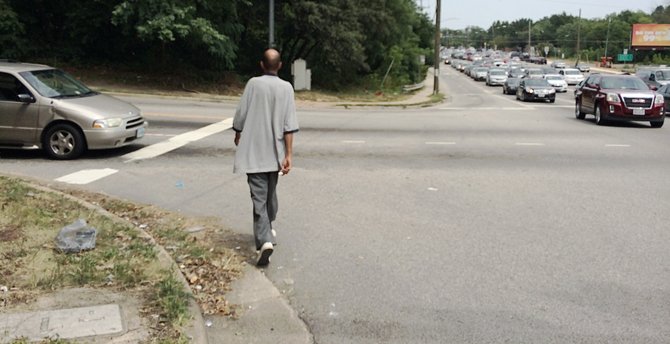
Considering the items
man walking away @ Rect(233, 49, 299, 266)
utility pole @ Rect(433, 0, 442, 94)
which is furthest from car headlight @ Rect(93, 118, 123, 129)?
utility pole @ Rect(433, 0, 442, 94)

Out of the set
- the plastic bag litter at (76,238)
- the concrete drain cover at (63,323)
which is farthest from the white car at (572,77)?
the concrete drain cover at (63,323)

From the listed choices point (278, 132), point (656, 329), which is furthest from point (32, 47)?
point (656, 329)

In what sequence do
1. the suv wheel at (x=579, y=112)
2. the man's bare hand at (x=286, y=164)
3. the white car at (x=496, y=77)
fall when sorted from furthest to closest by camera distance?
1. the white car at (x=496, y=77)
2. the suv wheel at (x=579, y=112)
3. the man's bare hand at (x=286, y=164)

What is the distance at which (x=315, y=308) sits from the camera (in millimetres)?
4965

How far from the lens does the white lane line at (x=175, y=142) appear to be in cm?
1180

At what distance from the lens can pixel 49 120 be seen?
36.3ft

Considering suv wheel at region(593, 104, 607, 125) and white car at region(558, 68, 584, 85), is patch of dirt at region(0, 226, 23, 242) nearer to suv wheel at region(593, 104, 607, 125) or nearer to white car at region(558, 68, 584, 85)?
suv wheel at region(593, 104, 607, 125)

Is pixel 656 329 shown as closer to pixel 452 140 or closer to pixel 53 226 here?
pixel 53 226

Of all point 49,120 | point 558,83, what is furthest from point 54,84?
point 558,83

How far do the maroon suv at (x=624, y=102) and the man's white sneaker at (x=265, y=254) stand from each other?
16319 millimetres

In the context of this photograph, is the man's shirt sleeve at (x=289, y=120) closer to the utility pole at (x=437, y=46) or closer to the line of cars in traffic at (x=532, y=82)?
the line of cars in traffic at (x=532, y=82)

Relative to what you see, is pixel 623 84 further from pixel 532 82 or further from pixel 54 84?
pixel 54 84

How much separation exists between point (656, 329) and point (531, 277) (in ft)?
4.02

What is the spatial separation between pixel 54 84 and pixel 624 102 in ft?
50.5
